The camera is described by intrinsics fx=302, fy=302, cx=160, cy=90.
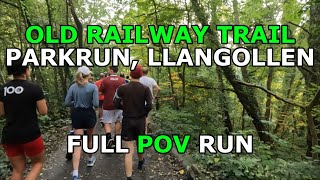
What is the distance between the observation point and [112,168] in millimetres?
7367

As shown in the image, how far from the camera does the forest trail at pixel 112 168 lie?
270 inches

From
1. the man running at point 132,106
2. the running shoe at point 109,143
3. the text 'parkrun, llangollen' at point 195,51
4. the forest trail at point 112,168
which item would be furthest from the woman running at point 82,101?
the text 'parkrun, llangollen' at point 195,51

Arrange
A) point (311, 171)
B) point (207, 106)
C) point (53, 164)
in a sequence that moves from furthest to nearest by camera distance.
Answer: point (207, 106) → point (53, 164) → point (311, 171)

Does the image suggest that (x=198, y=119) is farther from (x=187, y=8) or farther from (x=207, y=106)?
(x=187, y=8)

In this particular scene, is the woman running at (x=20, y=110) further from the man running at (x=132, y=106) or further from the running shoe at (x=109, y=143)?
the running shoe at (x=109, y=143)

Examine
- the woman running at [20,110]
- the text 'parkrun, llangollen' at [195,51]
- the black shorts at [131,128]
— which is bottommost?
the black shorts at [131,128]

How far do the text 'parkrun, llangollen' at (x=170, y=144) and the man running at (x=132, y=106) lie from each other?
201 millimetres

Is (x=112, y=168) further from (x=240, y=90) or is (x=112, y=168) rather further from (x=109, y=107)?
(x=240, y=90)

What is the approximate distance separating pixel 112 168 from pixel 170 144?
2074 mm

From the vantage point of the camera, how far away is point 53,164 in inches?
306

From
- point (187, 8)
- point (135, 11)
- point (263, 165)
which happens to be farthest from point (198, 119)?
point (135, 11)

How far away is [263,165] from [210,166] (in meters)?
1.19

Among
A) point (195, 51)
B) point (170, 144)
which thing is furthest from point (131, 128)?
point (195, 51)

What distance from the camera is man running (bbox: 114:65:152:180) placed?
6.07 meters
